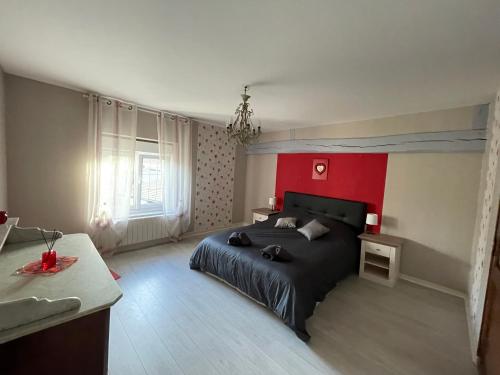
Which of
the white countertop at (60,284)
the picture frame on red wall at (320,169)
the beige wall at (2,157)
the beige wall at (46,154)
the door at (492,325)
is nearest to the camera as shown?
the white countertop at (60,284)

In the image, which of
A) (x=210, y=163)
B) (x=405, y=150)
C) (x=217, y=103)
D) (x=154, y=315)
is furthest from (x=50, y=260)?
(x=405, y=150)

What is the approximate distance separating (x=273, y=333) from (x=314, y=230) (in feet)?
4.85

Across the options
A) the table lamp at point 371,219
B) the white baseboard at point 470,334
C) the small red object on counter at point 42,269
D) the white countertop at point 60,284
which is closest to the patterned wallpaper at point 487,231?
the white baseboard at point 470,334

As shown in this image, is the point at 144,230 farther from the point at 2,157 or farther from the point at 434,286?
the point at 434,286

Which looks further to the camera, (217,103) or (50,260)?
(217,103)

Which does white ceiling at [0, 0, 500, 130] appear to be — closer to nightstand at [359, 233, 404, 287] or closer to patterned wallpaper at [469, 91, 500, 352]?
patterned wallpaper at [469, 91, 500, 352]

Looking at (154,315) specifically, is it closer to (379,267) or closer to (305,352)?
(305,352)

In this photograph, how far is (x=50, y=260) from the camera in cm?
129

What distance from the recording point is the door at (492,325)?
1349 millimetres

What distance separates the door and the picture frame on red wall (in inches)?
96.6

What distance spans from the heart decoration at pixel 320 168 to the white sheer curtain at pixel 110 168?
3120 mm

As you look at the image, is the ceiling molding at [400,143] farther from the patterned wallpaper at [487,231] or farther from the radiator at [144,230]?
the radiator at [144,230]

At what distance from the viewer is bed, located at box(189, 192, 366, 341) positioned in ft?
6.55

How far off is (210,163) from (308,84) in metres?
2.76
